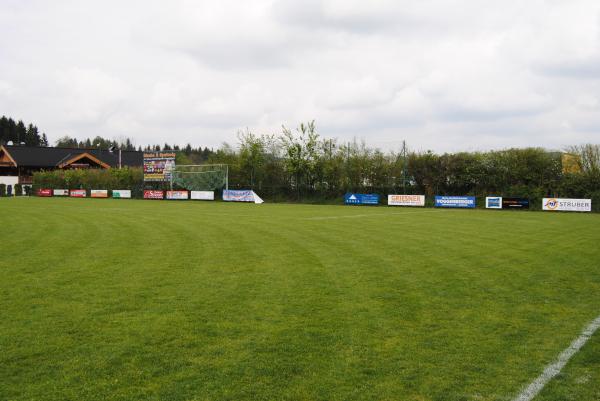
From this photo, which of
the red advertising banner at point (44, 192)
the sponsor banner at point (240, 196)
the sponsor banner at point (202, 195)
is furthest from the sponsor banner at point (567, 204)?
the red advertising banner at point (44, 192)

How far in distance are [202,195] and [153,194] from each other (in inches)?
266

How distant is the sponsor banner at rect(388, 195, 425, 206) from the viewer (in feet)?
127

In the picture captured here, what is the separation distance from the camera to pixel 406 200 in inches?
1563

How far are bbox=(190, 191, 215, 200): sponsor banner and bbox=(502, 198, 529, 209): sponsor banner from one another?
27256mm

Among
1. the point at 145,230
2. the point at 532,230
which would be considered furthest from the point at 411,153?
the point at 145,230

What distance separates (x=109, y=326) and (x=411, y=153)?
3849 centimetres

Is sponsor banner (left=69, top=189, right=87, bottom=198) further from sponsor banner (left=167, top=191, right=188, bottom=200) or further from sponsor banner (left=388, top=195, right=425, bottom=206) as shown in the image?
sponsor banner (left=388, top=195, right=425, bottom=206)

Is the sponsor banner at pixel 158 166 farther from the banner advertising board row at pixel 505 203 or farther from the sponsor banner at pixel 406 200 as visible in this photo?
the banner advertising board row at pixel 505 203

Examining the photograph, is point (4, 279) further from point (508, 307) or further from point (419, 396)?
point (508, 307)

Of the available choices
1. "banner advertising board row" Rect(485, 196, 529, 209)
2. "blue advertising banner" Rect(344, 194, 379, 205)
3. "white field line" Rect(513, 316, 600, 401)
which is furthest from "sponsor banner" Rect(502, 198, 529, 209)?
"white field line" Rect(513, 316, 600, 401)

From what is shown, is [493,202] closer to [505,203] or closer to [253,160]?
[505,203]

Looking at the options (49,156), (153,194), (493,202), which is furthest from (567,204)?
(49,156)

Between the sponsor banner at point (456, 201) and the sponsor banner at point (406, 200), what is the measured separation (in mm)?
1234

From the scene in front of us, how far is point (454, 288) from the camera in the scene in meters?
8.15
